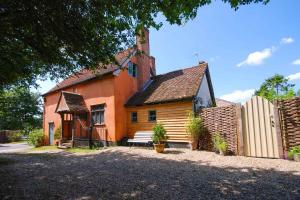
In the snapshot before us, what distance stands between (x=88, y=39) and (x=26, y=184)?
15.2ft

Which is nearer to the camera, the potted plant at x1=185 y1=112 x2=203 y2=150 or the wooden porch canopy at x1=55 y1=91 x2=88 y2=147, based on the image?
the potted plant at x1=185 y1=112 x2=203 y2=150

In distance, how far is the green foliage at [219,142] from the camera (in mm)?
10570

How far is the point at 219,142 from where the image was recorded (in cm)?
1098

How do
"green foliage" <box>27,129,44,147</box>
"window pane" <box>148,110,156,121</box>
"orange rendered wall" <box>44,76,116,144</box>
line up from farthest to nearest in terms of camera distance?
"green foliage" <box>27,129,44,147</box> → "orange rendered wall" <box>44,76,116,144</box> → "window pane" <box>148,110,156,121</box>

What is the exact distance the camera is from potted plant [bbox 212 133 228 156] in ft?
34.7

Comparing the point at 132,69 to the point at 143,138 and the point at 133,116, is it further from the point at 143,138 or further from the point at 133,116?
the point at 143,138

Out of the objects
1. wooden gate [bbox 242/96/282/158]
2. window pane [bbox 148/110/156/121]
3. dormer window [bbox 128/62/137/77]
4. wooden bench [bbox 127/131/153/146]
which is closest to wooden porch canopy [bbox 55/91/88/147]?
dormer window [bbox 128/62/137/77]

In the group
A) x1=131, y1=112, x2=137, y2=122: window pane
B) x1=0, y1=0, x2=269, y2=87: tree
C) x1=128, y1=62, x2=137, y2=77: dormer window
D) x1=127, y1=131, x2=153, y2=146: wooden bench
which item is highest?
x1=128, y1=62, x2=137, y2=77: dormer window

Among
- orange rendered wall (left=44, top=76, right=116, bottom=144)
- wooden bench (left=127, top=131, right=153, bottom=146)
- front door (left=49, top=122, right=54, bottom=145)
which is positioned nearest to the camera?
wooden bench (left=127, top=131, right=153, bottom=146)

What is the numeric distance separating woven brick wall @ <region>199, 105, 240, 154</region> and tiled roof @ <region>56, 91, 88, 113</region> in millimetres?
10260

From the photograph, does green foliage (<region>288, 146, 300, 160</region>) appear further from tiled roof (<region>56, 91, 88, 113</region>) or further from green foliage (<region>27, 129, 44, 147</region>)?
green foliage (<region>27, 129, 44, 147</region>)

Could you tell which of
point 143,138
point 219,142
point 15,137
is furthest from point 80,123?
point 15,137

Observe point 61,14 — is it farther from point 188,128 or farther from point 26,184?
point 188,128

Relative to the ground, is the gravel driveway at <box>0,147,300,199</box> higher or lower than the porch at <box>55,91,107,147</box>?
lower
